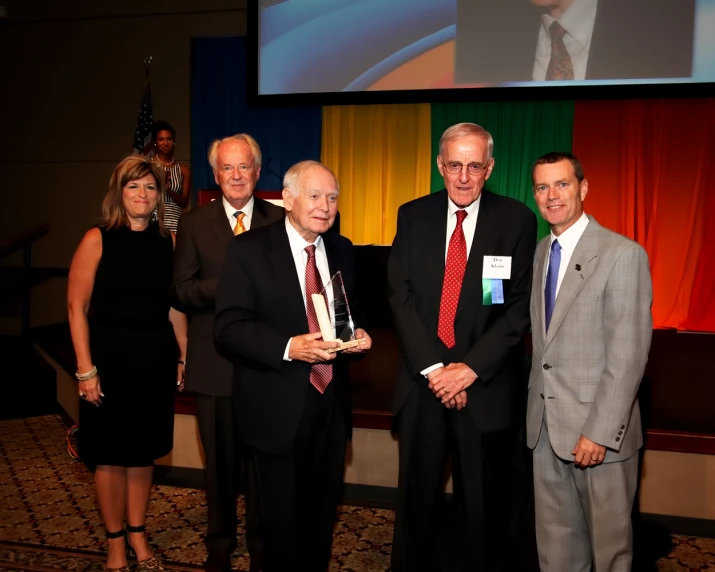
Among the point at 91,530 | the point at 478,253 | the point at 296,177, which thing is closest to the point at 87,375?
the point at 91,530

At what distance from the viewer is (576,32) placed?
574 centimetres

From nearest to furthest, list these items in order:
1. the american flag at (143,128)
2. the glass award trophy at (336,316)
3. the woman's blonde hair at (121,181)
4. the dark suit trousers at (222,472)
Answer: the glass award trophy at (336,316) < the woman's blonde hair at (121,181) < the dark suit trousers at (222,472) < the american flag at (143,128)

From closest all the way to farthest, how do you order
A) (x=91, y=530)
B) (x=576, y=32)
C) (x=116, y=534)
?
1. (x=116, y=534)
2. (x=91, y=530)
3. (x=576, y=32)

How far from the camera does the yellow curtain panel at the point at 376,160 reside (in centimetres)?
675

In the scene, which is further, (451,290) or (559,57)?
(559,57)

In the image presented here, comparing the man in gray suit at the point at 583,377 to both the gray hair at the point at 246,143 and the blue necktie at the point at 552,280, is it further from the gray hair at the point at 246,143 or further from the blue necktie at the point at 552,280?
the gray hair at the point at 246,143

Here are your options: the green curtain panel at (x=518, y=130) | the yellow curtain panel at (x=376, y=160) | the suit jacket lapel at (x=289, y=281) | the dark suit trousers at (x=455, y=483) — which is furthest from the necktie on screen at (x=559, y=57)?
the suit jacket lapel at (x=289, y=281)

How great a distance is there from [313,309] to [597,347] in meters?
0.90

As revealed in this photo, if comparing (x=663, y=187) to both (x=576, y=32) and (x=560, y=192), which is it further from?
(x=560, y=192)

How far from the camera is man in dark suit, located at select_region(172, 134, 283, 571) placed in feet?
8.07

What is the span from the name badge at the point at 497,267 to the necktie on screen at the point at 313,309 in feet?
1.87

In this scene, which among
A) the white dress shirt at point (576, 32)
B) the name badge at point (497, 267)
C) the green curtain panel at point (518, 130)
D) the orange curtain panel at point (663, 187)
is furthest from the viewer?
the green curtain panel at point (518, 130)

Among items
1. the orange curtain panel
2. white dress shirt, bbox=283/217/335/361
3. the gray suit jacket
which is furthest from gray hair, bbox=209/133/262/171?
the orange curtain panel

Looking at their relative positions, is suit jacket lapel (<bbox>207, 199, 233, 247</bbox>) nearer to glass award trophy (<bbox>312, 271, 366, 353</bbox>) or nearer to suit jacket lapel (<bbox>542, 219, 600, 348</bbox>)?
glass award trophy (<bbox>312, 271, 366, 353</bbox>)
